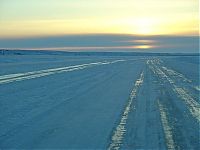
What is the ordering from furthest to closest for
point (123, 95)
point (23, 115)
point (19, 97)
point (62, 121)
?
1. point (123, 95)
2. point (19, 97)
3. point (23, 115)
4. point (62, 121)

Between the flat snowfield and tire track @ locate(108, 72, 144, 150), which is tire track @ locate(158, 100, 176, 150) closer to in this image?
the flat snowfield

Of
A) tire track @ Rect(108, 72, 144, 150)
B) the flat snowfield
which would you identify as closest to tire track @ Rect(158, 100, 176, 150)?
the flat snowfield

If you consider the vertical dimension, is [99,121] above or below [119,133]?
below

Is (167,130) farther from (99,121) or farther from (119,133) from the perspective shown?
(99,121)

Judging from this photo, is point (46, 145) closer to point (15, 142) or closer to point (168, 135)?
point (15, 142)

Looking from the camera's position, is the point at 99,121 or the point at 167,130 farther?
the point at 99,121

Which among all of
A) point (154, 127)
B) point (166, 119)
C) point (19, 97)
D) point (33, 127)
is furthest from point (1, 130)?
point (19, 97)

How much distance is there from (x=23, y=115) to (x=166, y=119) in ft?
11.8

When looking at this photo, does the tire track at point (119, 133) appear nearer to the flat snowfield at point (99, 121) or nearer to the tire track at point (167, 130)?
the flat snowfield at point (99, 121)

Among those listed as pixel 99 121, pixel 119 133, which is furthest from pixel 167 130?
pixel 99 121

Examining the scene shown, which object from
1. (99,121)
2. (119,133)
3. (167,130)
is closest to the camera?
(119,133)

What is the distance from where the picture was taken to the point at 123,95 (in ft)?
56.7

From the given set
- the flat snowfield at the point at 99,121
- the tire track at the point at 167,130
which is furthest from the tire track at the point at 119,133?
the tire track at the point at 167,130

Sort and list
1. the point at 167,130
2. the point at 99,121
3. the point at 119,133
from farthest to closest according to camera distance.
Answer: the point at 99,121 < the point at 167,130 < the point at 119,133
